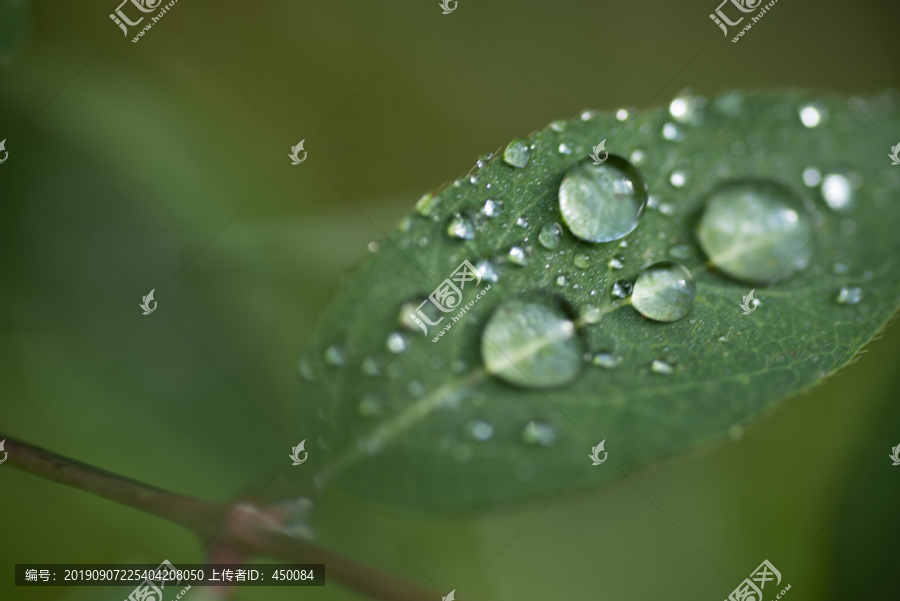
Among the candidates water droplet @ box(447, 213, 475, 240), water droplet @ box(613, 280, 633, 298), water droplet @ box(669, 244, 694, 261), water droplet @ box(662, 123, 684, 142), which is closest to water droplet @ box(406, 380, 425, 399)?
water droplet @ box(447, 213, 475, 240)

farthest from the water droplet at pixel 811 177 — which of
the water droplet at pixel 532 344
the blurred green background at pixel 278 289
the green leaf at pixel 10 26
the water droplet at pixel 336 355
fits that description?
the green leaf at pixel 10 26

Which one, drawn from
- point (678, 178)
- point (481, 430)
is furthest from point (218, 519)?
point (678, 178)

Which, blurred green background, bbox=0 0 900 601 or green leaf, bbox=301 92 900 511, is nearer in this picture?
green leaf, bbox=301 92 900 511

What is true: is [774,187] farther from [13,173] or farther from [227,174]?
[13,173]

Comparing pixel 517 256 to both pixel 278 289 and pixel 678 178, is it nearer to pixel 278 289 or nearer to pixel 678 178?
Answer: pixel 678 178

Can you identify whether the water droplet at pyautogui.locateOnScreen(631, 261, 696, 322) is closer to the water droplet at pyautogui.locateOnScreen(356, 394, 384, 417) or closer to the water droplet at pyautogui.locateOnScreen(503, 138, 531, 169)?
the water droplet at pyautogui.locateOnScreen(503, 138, 531, 169)
